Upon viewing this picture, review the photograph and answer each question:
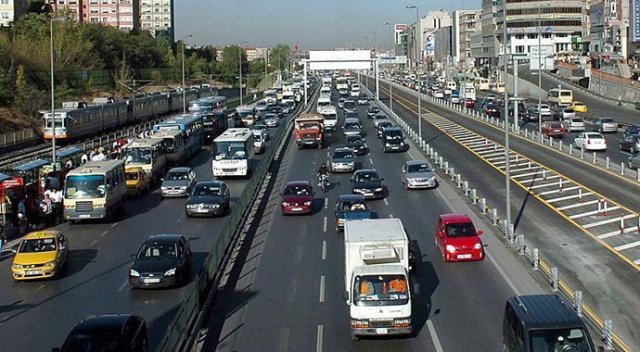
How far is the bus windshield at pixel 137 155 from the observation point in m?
43.4

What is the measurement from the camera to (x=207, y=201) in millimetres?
34281

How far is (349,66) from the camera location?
105688mm

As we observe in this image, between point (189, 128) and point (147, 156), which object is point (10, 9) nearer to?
point (189, 128)

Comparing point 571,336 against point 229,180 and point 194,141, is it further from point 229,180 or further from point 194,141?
point 194,141

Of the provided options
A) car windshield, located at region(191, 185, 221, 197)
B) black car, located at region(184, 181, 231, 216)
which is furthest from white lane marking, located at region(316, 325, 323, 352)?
car windshield, located at region(191, 185, 221, 197)

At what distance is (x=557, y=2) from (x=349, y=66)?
8388 centimetres

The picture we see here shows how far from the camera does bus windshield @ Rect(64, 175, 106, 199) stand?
33062mm

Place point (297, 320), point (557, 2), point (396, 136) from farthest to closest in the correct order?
point (557, 2) < point (396, 136) < point (297, 320)

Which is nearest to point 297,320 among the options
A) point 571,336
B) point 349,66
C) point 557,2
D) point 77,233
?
point 571,336

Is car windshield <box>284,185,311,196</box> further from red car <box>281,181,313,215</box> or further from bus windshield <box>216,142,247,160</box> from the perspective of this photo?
bus windshield <box>216,142,247,160</box>

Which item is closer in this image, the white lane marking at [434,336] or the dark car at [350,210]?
the white lane marking at [434,336]

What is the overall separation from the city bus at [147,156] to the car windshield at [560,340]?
31.1m

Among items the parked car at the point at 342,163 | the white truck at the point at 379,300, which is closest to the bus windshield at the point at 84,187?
the white truck at the point at 379,300

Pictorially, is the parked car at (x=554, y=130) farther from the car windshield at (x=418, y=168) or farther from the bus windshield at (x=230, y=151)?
the bus windshield at (x=230, y=151)
